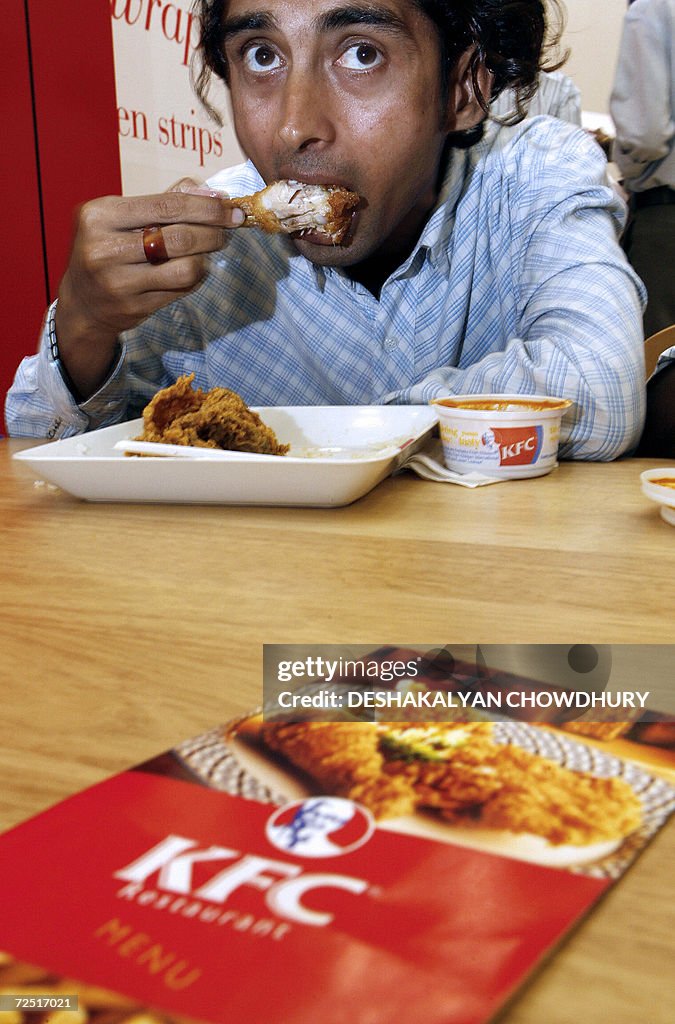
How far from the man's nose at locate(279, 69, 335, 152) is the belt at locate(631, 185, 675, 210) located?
2652 millimetres

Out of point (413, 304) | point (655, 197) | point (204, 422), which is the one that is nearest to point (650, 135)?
point (655, 197)

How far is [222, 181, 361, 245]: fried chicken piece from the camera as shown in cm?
143

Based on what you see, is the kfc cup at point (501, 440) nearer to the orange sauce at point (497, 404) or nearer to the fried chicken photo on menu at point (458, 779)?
the orange sauce at point (497, 404)

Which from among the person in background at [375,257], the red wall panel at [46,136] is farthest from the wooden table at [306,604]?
the red wall panel at [46,136]

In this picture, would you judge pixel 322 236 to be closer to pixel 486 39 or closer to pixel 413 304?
pixel 413 304

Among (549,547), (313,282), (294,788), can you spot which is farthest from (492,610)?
(313,282)

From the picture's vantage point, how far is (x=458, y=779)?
1.48ft

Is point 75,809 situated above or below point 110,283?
below

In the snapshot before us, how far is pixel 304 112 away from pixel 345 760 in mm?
1254

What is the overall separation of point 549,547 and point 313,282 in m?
1.07

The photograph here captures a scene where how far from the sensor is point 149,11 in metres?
3.54

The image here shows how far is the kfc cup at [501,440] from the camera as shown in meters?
1.15

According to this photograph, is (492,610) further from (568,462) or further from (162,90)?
(162,90)

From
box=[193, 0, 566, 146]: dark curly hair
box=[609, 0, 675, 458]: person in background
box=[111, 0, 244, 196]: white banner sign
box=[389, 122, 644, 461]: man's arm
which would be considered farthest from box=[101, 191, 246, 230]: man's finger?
box=[609, 0, 675, 458]: person in background
